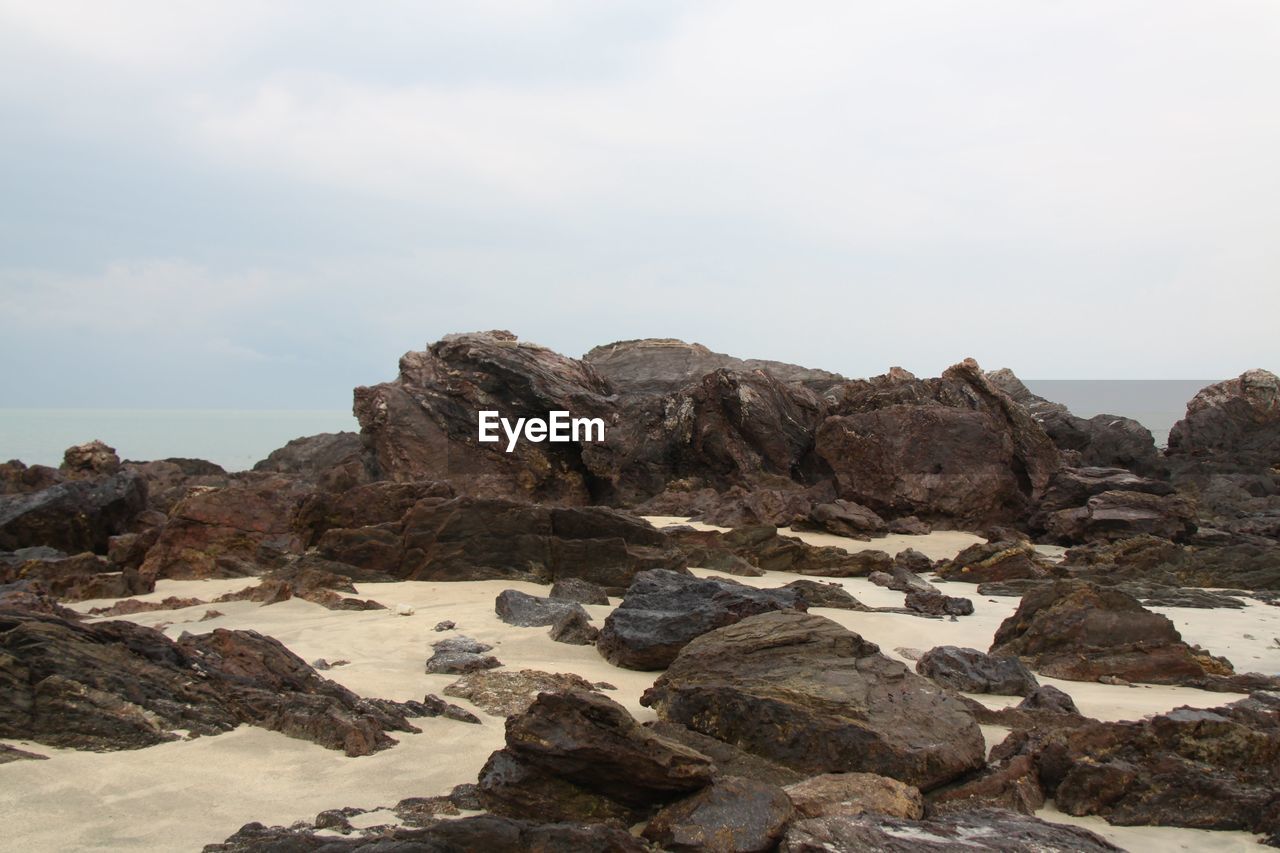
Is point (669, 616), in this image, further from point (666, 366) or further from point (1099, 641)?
point (666, 366)

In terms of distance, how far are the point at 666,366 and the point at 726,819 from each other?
25.6 m

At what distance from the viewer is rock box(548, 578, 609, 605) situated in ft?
30.4

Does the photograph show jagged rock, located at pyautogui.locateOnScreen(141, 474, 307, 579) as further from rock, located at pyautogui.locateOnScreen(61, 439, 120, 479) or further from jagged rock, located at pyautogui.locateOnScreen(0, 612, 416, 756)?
rock, located at pyautogui.locateOnScreen(61, 439, 120, 479)

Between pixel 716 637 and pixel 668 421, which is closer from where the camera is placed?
pixel 716 637

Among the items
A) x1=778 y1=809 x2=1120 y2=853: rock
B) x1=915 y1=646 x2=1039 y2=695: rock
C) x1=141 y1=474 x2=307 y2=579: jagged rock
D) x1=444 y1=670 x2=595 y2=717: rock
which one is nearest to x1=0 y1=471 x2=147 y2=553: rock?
x1=141 y1=474 x2=307 y2=579: jagged rock

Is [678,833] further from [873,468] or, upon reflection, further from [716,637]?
[873,468]

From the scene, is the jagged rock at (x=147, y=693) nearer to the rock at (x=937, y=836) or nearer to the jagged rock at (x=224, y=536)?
the rock at (x=937, y=836)

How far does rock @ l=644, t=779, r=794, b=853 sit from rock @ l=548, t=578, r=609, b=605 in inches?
203

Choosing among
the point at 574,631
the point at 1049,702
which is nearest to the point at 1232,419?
the point at 1049,702

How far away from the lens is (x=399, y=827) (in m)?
3.83

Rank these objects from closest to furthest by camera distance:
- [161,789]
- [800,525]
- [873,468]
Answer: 1. [161,789]
2. [800,525]
3. [873,468]

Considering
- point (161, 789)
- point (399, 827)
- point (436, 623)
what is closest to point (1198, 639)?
point (436, 623)

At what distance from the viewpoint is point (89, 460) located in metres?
21.9

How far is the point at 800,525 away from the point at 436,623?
356 inches
